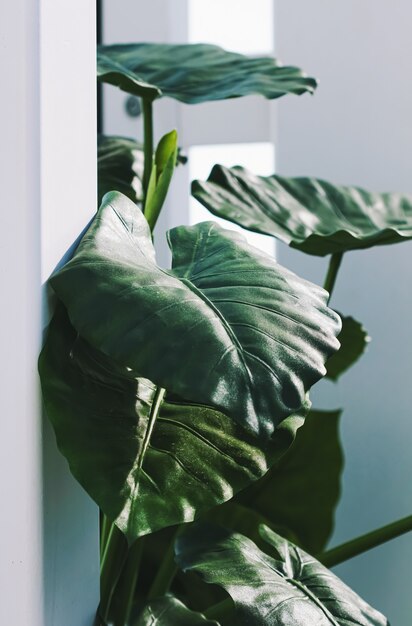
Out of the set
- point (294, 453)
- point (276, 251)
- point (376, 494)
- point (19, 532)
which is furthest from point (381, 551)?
point (19, 532)

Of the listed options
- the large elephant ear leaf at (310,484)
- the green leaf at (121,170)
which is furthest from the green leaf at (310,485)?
the green leaf at (121,170)

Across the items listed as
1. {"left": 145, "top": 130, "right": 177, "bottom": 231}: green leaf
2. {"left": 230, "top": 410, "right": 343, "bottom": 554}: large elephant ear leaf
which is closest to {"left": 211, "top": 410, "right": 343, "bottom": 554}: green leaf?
{"left": 230, "top": 410, "right": 343, "bottom": 554}: large elephant ear leaf

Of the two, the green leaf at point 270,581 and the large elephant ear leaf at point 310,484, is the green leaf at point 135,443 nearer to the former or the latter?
the green leaf at point 270,581

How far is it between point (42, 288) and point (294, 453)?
767 mm

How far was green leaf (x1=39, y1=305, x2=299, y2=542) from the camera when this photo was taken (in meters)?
0.65

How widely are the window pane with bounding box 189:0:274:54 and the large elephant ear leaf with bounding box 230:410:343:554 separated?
0.71 m

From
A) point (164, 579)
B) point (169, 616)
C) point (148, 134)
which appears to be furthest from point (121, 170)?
point (169, 616)

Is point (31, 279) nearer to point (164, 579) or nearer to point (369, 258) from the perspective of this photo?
Answer: point (164, 579)

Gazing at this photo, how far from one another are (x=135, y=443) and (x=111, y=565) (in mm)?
220

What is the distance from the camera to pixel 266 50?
161cm

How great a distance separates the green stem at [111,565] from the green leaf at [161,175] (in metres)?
0.32

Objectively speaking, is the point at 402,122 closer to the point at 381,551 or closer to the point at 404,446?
the point at 404,446

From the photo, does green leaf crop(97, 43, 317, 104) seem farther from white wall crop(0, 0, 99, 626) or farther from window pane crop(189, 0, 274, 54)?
window pane crop(189, 0, 274, 54)

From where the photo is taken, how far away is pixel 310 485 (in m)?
1.37
